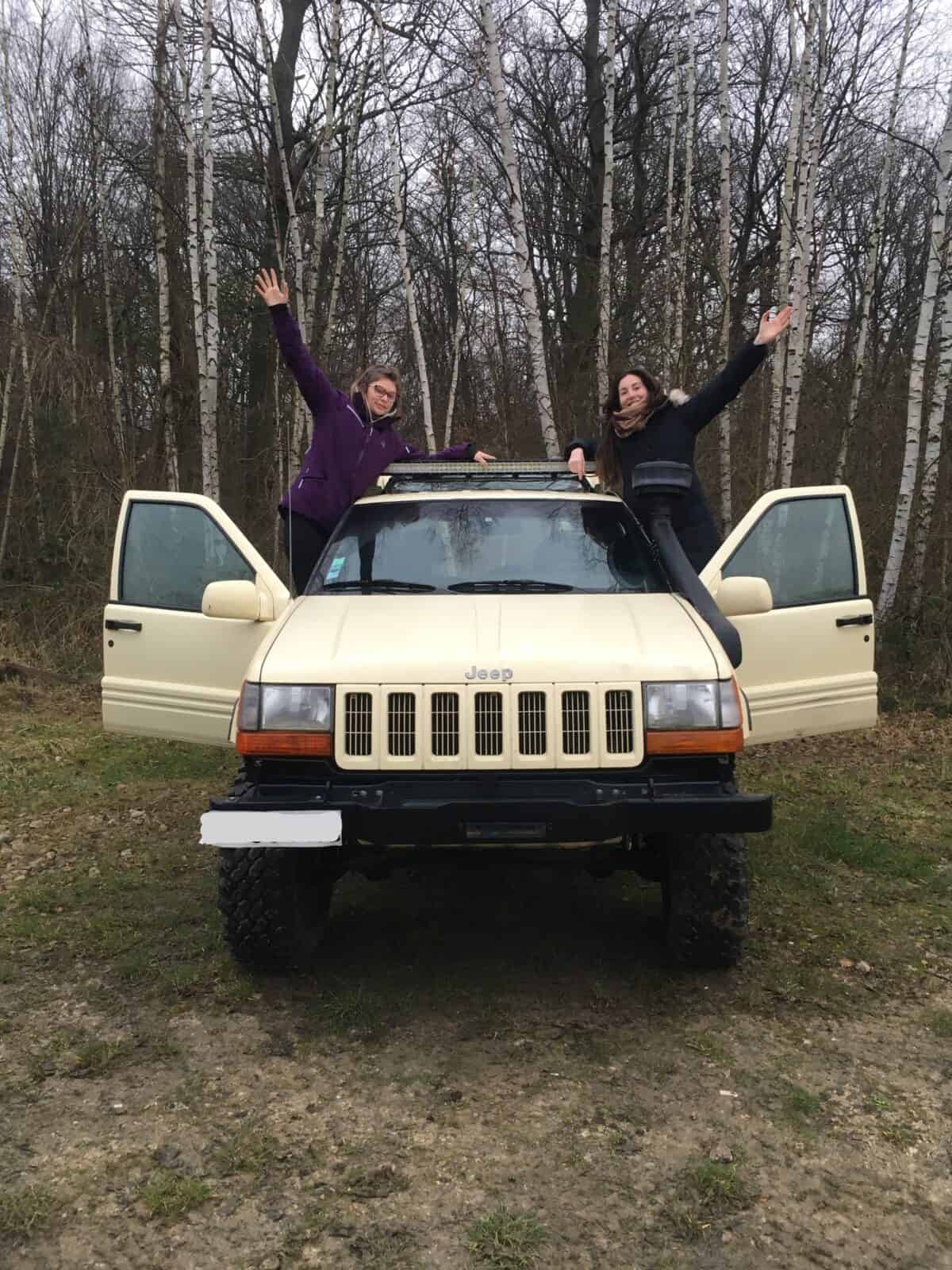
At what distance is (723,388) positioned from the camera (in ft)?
15.7

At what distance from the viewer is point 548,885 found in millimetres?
4742

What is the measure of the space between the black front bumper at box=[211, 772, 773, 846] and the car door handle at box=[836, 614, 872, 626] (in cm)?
160

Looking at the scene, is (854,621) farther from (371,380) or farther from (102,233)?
(102,233)

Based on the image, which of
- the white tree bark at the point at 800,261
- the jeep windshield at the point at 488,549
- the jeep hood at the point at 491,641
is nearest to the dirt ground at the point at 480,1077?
the jeep hood at the point at 491,641

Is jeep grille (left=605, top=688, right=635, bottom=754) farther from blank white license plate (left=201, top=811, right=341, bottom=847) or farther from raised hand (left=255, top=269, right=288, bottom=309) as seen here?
raised hand (left=255, top=269, right=288, bottom=309)

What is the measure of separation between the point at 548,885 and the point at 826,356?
1309cm

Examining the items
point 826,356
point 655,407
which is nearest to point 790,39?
point 826,356

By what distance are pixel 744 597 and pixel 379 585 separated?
1481mm

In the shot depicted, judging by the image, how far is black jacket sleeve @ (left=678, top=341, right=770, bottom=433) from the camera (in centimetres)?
461

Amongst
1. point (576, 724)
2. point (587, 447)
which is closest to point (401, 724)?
point (576, 724)

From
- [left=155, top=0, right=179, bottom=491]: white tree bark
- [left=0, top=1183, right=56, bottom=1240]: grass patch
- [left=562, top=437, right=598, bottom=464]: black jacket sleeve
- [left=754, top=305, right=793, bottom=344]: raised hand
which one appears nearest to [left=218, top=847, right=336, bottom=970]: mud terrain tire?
[left=0, top=1183, right=56, bottom=1240]: grass patch

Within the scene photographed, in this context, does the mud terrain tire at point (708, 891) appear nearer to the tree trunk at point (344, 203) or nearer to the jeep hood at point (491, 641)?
the jeep hood at point (491, 641)

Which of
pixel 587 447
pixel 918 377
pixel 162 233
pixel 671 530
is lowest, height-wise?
pixel 671 530

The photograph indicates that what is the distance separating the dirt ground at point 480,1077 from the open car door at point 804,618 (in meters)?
0.85
